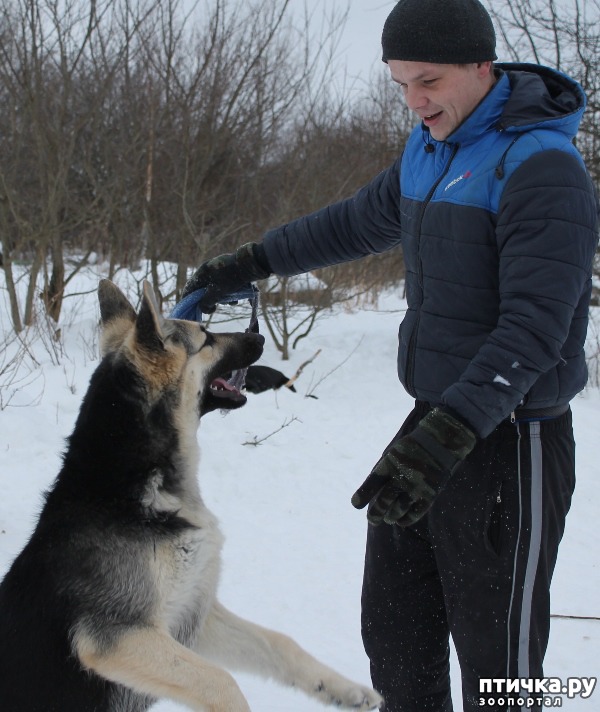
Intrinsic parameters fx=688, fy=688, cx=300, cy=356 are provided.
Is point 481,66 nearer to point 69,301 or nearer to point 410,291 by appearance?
point 410,291

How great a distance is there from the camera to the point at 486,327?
196 centimetres

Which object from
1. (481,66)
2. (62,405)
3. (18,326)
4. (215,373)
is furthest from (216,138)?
(481,66)

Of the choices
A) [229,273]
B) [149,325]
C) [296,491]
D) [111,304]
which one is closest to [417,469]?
[149,325]

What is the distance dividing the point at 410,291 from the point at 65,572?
1.41 meters

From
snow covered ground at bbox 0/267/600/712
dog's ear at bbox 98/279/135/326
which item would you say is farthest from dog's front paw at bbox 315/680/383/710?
dog's ear at bbox 98/279/135/326

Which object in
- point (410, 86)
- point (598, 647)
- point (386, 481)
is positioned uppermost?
point (410, 86)

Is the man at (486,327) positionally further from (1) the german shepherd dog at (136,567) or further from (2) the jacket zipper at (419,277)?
(1) the german shepherd dog at (136,567)

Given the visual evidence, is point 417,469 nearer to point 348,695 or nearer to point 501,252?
point 501,252

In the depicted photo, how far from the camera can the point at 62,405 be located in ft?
20.8

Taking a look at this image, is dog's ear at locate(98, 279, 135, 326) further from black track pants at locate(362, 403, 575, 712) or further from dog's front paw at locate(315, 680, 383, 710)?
dog's front paw at locate(315, 680, 383, 710)

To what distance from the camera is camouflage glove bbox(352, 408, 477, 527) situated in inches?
69.7

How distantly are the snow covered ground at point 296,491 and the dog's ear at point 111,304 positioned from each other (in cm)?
173

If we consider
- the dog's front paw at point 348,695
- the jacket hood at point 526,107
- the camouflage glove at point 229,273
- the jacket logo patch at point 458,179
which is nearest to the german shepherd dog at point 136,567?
the dog's front paw at point 348,695

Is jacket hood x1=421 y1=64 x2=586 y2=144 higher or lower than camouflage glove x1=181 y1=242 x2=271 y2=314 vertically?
higher
